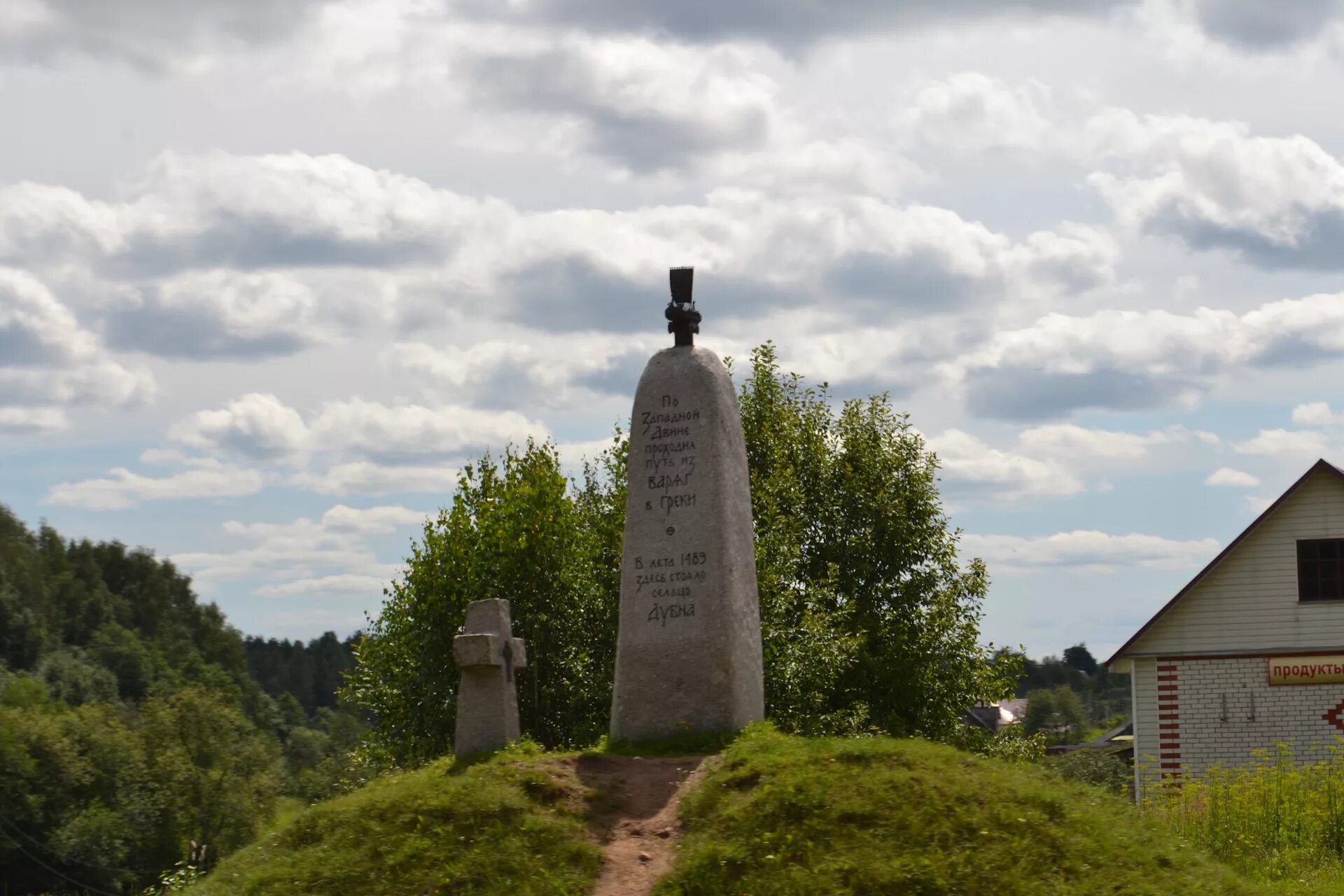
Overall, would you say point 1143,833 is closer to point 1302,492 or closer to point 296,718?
point 1302,492

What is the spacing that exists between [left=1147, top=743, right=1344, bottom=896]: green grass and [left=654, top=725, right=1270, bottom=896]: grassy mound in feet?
7.17

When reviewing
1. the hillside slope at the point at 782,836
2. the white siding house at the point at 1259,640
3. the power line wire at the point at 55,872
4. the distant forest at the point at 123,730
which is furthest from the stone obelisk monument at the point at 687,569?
the power line wire at the point at 55,872

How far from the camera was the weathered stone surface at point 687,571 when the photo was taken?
16.3 m

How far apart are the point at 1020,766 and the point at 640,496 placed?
4.82 metres

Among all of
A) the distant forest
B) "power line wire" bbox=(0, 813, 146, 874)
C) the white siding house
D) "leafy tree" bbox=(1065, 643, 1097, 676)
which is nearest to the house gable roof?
the white siding house

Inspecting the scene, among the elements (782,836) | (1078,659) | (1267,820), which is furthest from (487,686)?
(1078,659)

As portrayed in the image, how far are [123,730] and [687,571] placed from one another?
58063 mm

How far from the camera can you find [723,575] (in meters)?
16.4

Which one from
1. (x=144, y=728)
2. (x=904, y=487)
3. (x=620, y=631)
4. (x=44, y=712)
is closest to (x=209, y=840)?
(x=144, y=728)

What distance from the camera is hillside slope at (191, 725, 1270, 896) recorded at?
40.4ft

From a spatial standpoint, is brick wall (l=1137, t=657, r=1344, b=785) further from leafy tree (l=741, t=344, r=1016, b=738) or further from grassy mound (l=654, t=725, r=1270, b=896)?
grassy mound (l=654, t=725, r=1270, b=896)

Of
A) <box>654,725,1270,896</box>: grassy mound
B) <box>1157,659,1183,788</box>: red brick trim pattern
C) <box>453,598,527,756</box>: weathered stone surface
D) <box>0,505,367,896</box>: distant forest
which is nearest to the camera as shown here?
<box>654,725,1270,896</box>: grassy mound

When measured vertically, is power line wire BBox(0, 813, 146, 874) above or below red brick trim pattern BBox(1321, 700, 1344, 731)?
below

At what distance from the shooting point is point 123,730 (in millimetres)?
68188
